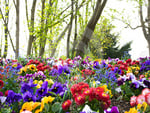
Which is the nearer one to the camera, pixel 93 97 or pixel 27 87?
pixel 93 97

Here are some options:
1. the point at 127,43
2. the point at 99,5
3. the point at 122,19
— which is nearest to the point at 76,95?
the point at 99,5

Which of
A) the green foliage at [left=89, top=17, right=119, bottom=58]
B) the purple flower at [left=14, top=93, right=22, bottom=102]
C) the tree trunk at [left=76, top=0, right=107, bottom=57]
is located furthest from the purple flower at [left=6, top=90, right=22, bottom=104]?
the green foliage at [left=89, top=17, right=119, bottom=58]

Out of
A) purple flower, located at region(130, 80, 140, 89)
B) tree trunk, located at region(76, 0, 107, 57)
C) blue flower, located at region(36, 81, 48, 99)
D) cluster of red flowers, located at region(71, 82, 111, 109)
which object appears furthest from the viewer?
tree trunk, located at region(76, 0, 107, 57)

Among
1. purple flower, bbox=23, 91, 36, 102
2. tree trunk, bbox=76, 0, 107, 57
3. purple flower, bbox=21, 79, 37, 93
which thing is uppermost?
tree trunk, bbox=76, 0, 107, 57

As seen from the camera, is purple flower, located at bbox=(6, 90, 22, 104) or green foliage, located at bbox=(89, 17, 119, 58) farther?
green foliage, located at bbox=(89, 17, 119, 58)

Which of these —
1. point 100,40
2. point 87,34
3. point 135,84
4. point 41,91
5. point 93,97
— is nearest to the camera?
point 93,97

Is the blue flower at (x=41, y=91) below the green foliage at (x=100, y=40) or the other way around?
below

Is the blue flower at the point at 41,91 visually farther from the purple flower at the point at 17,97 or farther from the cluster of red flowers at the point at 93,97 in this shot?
the cluster of red flowers at the point at 93,97

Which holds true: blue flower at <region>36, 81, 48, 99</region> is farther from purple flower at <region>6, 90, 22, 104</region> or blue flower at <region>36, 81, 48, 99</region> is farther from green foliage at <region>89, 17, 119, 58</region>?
green foliage at <region>89, 17, 119, 58</region>

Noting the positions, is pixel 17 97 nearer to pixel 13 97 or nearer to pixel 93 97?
pixel 13 97

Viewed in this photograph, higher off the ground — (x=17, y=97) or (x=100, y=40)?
(x=100, y=40)

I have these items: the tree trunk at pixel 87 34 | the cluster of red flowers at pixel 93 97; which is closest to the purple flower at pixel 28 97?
the cluster of red flowers at pixel 93 97

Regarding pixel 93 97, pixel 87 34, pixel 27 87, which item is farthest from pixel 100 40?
pixel 93 97

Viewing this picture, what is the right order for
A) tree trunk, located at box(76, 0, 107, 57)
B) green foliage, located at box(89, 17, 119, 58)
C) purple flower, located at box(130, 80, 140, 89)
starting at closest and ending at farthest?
purple flower, located at box(130, 80, 140, 89) → tree trunk, located at box(76, 0, 107, 57) → green foliage, located at box(89, 17, 119, 58)
